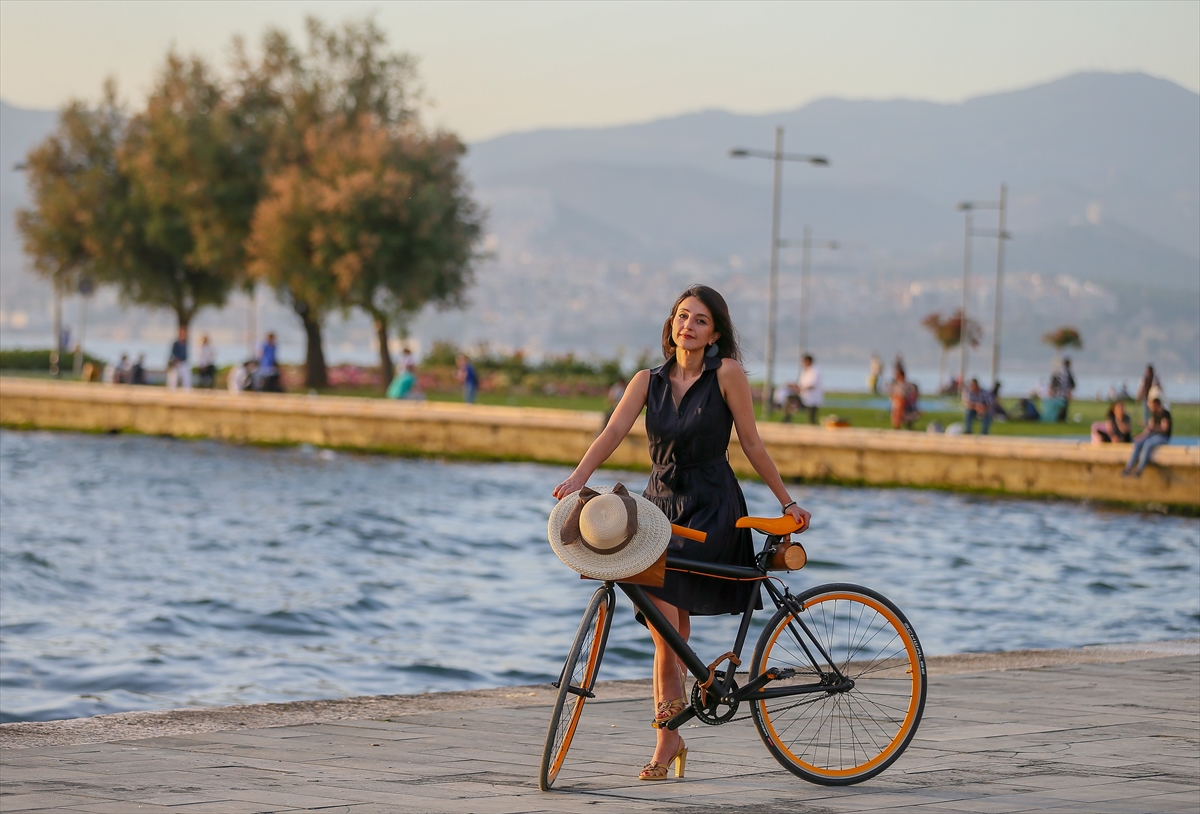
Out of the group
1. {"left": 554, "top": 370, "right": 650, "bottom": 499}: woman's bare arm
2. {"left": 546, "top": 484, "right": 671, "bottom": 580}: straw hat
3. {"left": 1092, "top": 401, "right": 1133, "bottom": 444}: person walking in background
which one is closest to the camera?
{"left": 546, "top": 484, "right": 671, "bottom": 580}: straw hat

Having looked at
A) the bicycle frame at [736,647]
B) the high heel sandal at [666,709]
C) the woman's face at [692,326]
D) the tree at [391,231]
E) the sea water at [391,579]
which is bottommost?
the sea water at [391,579]

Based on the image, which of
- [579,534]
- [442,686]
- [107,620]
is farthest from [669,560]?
[107,620]

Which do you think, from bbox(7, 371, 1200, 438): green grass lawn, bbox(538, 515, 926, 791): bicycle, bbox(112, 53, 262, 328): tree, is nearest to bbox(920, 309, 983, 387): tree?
bbox(7, 371, 1200, 438): green grass lawn

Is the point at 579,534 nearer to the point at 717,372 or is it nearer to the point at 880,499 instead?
the point at 717,372

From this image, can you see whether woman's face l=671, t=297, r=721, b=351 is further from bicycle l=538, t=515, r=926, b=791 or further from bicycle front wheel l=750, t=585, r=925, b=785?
bicycle front wheel l=750, t=585, r=925, b=785

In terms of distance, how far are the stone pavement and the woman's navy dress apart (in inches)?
26.6

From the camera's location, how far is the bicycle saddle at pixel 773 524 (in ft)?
18.2

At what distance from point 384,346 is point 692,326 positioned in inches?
1839

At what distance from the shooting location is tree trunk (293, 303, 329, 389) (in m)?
52.6

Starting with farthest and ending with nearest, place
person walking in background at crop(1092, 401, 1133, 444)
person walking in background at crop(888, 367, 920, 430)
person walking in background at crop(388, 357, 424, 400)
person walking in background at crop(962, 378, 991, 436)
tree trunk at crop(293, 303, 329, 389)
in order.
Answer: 1. tree trunk at crop(293, 303, 329, 389)
2. person walking in background at crop(388, 357, 424, 400)
3. person walking in background at crop(888, 367, 920, 430)
4. person walking in background at crop(962, 378, 991, 436)
5. person walking in background at crop(1092, 401, 1133, 444)

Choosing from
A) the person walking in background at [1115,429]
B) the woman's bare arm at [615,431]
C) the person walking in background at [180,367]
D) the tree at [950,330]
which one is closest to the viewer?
the woman's bare arm at [615,431]

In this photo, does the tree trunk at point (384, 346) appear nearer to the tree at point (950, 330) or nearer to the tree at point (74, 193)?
the tree at point (74, 193)

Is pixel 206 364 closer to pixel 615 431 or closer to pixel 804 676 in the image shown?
pixel 615 431

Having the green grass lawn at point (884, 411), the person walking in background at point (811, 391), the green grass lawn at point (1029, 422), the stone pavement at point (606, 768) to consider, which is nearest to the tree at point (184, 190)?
the green grass lawn at point (884, 411)
